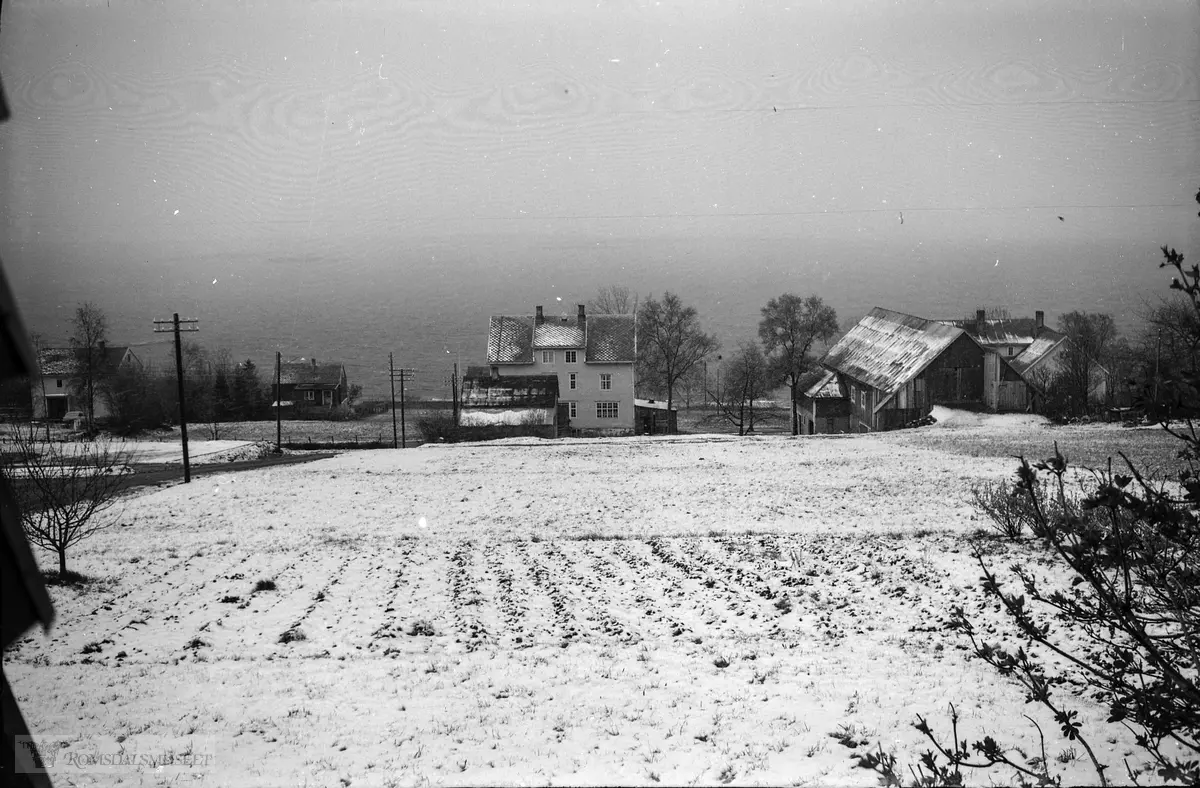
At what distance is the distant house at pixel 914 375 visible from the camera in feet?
148

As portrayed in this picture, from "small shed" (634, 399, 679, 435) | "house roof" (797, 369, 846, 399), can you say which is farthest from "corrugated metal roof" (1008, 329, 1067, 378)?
"small shed" (634, 399, 679, 435)

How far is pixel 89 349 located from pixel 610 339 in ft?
112

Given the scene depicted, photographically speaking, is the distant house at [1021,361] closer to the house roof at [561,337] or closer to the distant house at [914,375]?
the distant house at [914,375]

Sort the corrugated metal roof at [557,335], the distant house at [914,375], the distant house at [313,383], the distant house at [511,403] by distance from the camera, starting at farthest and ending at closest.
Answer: the distant house at [313,383] → the corrugated metal roof at [557,335] → the distant house at [511,403] → the distant house at [914,375]

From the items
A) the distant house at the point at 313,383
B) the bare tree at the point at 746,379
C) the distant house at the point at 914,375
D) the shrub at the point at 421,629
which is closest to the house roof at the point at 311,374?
the distant house at the point at 313,383

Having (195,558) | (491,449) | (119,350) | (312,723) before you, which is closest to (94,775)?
(312,723)

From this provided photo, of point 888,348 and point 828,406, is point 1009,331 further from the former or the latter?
point 828,406

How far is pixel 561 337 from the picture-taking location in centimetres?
5700

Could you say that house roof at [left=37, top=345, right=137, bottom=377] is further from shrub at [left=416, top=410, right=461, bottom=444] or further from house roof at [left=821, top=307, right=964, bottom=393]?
house roof at [left=821, top=307, right=964, bottom=393]

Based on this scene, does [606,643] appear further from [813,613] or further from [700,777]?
[700,777]

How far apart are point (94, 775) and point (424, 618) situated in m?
5.55

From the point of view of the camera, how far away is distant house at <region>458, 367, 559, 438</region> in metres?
48.5

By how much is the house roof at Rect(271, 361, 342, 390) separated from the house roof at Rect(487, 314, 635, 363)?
2645 cm

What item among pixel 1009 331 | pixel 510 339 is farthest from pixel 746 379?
pixel 1009 331
